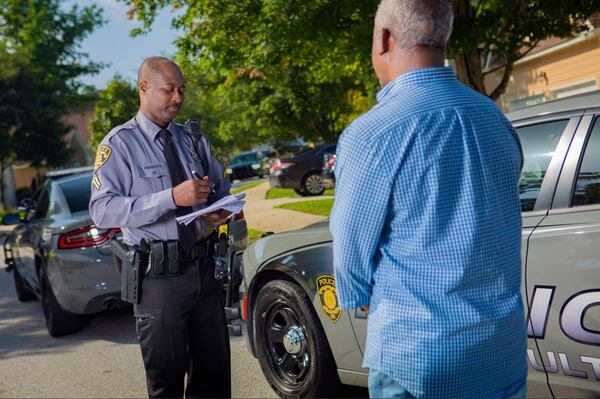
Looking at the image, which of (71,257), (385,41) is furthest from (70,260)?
(385,41)

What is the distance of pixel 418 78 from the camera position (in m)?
1.78

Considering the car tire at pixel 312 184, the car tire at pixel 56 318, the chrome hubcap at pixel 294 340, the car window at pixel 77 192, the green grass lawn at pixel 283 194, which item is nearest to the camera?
the chrome hubcap at pixel 294 340

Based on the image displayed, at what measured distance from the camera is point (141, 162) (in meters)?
3.10

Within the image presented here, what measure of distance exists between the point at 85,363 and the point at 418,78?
456cm

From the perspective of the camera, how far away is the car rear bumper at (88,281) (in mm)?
5922

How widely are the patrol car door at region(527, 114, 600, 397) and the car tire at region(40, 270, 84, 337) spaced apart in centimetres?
462

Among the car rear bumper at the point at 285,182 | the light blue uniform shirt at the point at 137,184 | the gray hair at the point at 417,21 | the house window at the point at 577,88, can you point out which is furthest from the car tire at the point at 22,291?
the house window at the point at 577,88

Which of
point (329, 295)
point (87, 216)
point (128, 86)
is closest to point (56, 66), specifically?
point (128, 86)

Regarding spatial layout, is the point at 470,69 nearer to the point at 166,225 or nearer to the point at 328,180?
the point at 328,180

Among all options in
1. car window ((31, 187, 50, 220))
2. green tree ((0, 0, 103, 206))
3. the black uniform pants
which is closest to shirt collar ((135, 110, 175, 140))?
the black uniform pants

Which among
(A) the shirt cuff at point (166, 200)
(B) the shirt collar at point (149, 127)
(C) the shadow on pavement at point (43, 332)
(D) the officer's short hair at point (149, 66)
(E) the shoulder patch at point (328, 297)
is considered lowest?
(C) the shadow on pavement at point (43, 332)

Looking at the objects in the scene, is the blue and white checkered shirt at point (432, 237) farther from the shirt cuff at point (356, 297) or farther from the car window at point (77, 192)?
the car window at point (77, 192)

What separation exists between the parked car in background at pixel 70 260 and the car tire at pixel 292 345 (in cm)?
208

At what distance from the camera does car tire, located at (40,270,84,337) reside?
6348mm
